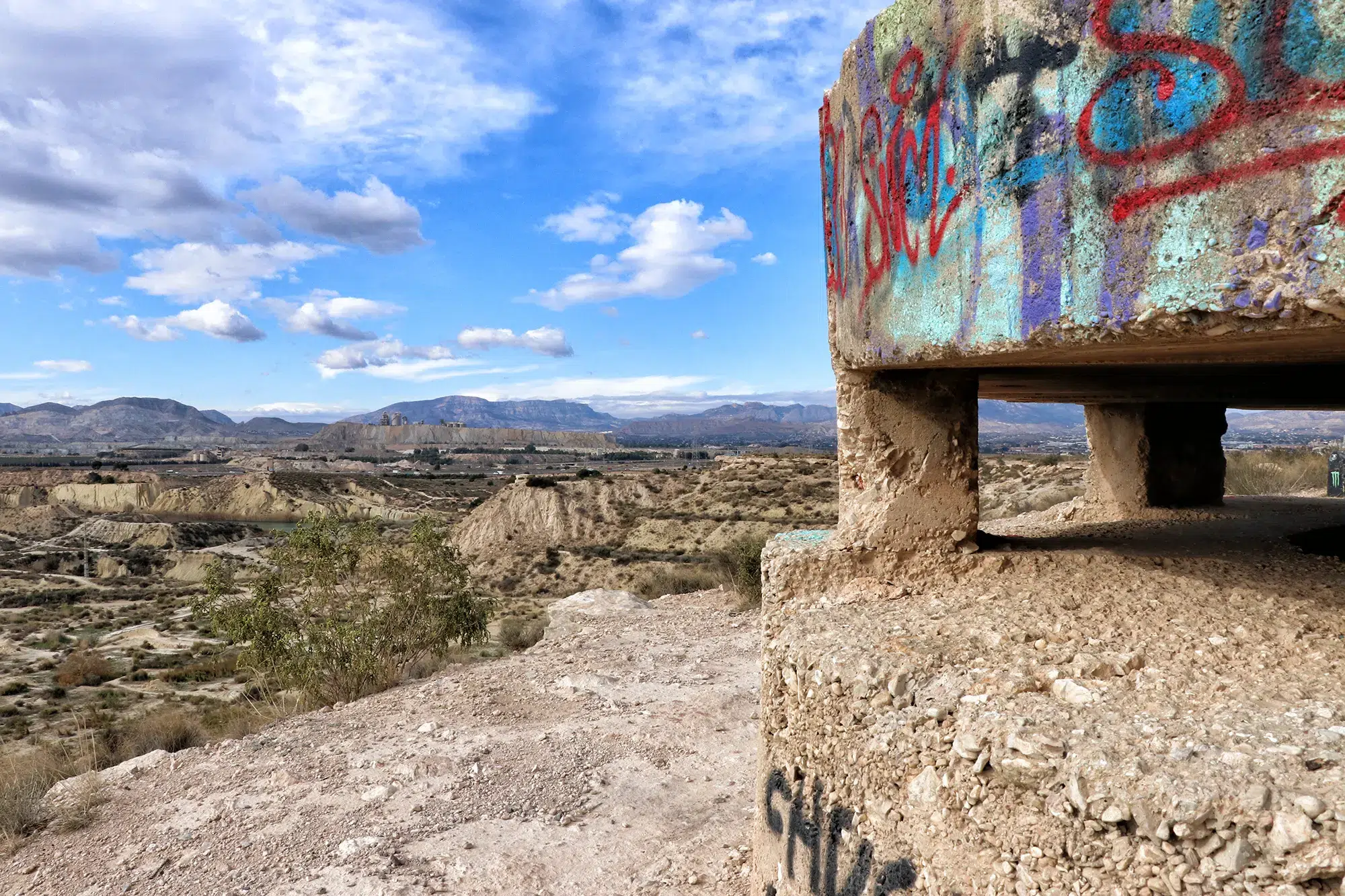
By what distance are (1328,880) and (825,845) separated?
1.75 metres

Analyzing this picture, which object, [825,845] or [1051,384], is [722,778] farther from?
[1051,384]

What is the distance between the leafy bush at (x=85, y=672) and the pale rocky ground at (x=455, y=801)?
1308 centimetres

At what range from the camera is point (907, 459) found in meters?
4.26

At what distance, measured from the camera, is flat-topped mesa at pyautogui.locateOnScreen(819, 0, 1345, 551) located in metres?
2.01

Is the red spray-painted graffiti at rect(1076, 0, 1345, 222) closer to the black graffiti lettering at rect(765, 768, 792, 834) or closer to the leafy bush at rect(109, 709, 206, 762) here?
the black graffiti lettering at rect(765, 768, 792, 834)

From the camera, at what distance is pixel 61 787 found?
6840 mm

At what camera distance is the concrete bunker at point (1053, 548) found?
198 centimetres

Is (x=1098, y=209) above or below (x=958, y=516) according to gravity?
above

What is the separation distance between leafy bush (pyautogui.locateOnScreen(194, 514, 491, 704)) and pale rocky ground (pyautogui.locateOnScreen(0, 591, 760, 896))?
1343mm

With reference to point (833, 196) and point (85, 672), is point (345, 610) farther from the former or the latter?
point (85, 672)

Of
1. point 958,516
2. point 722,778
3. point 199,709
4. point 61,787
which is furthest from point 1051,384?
point 199,709

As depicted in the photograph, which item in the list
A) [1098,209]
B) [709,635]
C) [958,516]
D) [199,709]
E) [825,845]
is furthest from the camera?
[199,709]

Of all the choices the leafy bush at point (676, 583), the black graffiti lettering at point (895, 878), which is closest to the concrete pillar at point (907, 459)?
the black graffiti lettering at point (895, 878)

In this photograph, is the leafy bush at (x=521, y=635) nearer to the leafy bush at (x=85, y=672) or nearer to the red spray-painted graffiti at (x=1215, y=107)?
the leafy bush at (x=85, y=672)
